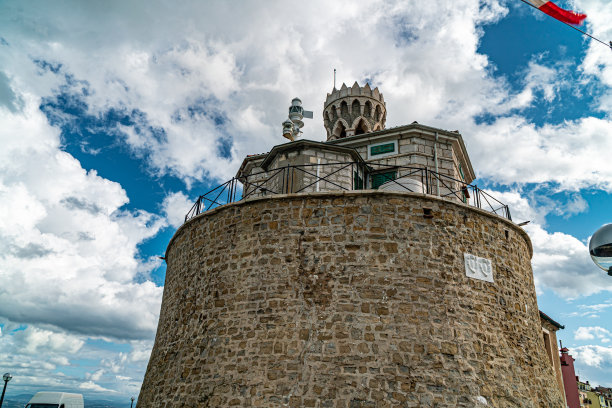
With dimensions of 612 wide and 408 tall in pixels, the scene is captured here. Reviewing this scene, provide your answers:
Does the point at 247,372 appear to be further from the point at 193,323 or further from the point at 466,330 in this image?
the point at 466,330

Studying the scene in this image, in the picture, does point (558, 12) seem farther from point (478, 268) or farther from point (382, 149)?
point (382, 149)

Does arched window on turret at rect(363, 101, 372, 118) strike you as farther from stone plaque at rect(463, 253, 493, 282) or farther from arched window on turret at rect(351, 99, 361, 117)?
stone plaque at rect(463, 253, 493, 282)

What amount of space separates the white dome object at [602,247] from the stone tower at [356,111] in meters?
17.3

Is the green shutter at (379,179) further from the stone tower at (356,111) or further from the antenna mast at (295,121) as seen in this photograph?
the stone tower at (356,111)

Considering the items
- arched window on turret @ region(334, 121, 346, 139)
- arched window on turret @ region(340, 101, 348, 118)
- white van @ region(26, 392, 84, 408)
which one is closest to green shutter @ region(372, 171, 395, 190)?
arched window on turret @ region(334, 121, 346, 139)

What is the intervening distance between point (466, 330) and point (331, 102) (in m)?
15.4

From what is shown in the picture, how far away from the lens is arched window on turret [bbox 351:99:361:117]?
22.0m

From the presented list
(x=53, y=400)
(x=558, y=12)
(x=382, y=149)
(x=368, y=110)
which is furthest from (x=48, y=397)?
(x=558, y=12)

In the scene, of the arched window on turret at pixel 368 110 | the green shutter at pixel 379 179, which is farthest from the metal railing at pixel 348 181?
the arched window on turret at pixel 368 110

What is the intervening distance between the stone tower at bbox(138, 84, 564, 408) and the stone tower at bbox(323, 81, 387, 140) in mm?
10076

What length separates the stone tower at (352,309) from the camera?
8.93 metres

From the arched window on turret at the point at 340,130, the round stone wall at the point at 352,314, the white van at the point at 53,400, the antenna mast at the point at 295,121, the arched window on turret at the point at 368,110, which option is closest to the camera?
the round stone wall at the point at 352,314

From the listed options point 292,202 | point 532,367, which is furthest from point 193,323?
point 532,367

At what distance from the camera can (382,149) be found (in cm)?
1562
